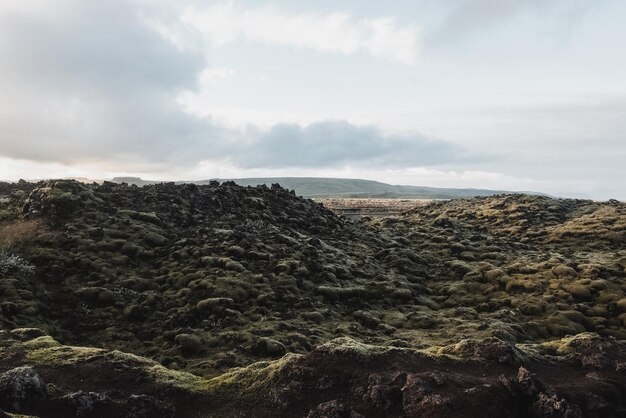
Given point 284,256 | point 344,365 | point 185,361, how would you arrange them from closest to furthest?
point 344,365 < point 185,361 < point 284,256

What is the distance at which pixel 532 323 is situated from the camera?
2859 cm

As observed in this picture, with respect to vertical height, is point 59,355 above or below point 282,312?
above

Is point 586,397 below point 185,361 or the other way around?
the other way around

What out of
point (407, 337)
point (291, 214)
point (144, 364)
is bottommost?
point (407, 337)

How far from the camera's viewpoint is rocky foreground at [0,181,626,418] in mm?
14312

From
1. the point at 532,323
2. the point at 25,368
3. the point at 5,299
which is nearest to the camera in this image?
the point at 25,368

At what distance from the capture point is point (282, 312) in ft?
91.7

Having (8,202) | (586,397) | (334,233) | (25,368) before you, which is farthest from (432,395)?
(8,202)

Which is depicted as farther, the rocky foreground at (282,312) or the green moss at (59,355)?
the green moss at (59,355)

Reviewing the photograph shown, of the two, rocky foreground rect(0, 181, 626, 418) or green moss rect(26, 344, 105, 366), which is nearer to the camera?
rocky foreground rect(0, 181, 626, 418)

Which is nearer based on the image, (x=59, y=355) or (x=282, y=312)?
(x=59, y=355)

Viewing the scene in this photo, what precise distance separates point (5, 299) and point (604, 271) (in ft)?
138

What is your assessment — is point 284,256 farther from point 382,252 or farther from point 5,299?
point 5,299

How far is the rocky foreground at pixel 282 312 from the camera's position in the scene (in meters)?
14.3
